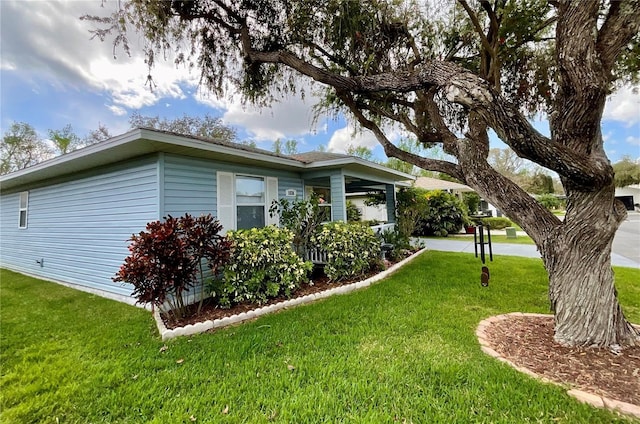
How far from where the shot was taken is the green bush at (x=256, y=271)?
4.98 metres

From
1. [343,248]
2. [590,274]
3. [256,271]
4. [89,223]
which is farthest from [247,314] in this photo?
[89,223]

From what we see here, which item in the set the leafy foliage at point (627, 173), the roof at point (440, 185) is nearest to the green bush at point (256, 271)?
the roof at point (440, 185)

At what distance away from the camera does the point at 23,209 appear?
30.4 ft

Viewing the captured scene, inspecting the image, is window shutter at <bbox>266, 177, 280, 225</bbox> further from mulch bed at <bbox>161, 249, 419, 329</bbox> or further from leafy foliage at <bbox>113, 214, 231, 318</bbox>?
leafy foliage at <bbox>113, 214, 231, 318</bbox>

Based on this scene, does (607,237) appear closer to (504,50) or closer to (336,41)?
(504,50)

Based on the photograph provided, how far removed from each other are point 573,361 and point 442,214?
13448 millimetres

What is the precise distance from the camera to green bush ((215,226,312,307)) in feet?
16.3

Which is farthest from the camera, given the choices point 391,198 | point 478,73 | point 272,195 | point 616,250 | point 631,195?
point 631,195

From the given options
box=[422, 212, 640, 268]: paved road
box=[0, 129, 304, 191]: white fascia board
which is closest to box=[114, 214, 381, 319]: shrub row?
box=[0, 129, 304, 191]: white fascia board

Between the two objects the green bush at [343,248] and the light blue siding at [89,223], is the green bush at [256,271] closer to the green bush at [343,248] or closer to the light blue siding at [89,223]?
the green bush at [343,248]

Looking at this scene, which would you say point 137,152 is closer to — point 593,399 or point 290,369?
point 290,369

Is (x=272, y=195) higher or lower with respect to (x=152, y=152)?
lower

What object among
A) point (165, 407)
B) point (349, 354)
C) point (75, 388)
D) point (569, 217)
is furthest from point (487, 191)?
point (75, 388)

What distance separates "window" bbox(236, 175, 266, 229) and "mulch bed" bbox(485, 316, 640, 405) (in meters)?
5.17
